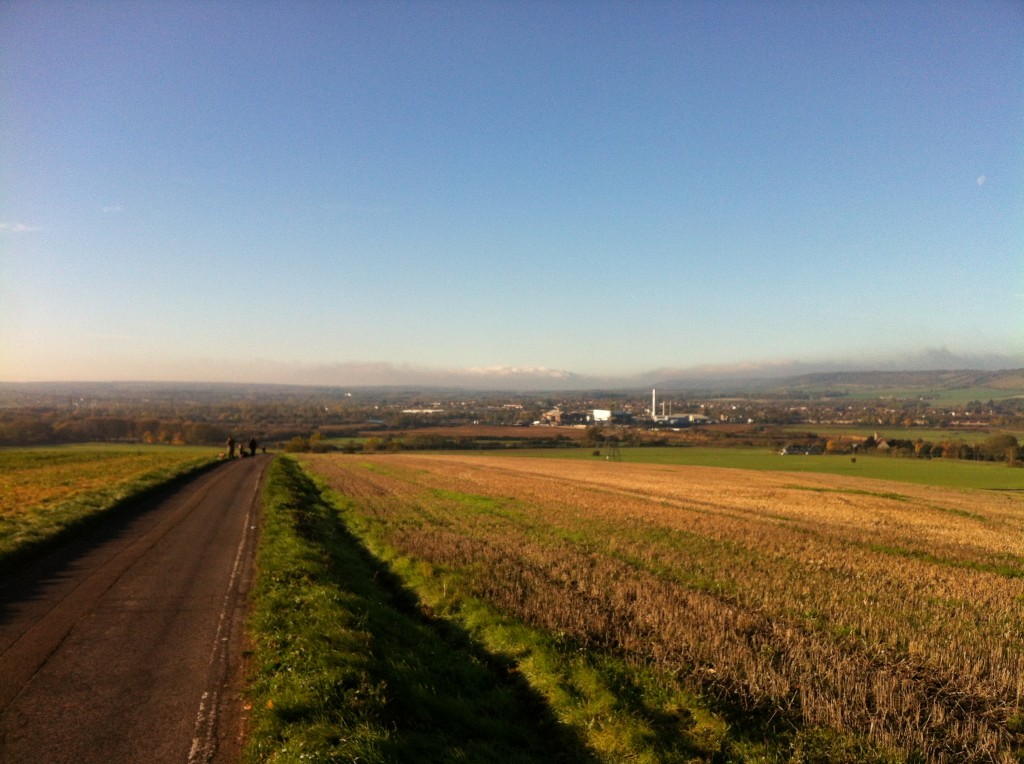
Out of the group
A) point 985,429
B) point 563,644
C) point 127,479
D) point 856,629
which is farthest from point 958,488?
point 985,429

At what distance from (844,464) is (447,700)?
83892 millimetres

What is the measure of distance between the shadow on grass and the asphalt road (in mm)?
1775

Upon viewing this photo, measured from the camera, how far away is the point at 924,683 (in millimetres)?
8445

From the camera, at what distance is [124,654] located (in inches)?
341

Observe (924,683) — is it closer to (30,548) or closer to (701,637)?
(701,637)

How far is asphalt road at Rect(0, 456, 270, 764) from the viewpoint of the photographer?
20.9ft

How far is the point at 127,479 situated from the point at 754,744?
115 ft

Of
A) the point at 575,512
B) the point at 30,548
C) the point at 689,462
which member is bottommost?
the point at 689,462

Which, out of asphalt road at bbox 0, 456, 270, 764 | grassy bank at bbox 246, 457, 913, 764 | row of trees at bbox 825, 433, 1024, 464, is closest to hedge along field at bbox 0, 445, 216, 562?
asphalt road at bbox 0, 456, 270, 764

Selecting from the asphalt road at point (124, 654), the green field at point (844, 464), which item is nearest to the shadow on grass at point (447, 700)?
the asphalt road at point (124, 654)

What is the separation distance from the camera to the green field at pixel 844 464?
5978cm

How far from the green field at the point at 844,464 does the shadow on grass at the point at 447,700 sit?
5818 centimetres

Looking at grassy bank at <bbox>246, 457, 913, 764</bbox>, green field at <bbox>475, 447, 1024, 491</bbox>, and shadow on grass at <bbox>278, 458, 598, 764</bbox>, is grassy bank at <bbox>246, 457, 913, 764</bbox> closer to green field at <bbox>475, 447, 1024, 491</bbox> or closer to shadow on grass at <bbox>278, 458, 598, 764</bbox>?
shadow on grass at <bbox>278, 458, 598, 764</bbox>

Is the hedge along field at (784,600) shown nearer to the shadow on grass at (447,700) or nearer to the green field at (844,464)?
the shadow on grass at (447,700)
